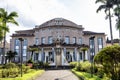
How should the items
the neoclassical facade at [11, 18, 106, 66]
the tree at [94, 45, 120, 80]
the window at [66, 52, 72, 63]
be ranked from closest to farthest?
1. the tree at [94, 45, 120, 80]
2. the neoclassical facade at [11, 18, 106, 66]
3. the window at [66, 52, 72, 63]

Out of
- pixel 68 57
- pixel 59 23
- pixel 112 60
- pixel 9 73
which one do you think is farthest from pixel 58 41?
pixel 112 60

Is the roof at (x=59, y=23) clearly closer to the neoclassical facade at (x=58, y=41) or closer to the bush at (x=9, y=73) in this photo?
the neoclassical facade at (x=58, y=41)

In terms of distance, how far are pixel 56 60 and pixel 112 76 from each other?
32.8 m

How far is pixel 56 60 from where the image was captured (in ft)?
152

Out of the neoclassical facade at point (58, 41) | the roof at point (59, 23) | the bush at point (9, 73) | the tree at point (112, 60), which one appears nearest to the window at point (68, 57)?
the neoclassical facade at point (58, 41)

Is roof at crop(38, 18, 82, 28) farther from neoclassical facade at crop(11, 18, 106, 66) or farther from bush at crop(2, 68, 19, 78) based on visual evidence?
bush at crop(2, 68, 19, 78)

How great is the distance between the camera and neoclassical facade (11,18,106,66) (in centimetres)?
4778

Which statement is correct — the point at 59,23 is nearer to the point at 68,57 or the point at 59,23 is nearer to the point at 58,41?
the point at 58,41

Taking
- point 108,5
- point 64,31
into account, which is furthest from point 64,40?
point 108,5

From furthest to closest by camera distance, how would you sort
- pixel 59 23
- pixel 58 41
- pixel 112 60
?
pixel 59 23 < pixel 58 41 < pixel 112 60

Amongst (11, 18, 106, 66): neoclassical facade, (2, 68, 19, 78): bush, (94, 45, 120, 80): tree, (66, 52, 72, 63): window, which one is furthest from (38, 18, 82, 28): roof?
(94, 45, 120, 80): tree

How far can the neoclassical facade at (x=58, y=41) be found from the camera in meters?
47.8

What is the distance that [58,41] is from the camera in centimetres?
4938

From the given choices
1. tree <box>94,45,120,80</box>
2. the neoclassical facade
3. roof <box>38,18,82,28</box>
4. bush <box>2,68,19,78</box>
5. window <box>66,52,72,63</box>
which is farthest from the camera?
roof <box>38,18,82,28</box>
